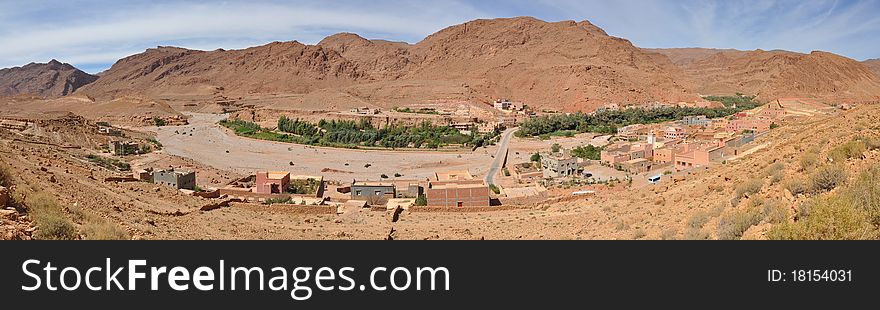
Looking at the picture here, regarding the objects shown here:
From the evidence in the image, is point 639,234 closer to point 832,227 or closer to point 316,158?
point 832,227

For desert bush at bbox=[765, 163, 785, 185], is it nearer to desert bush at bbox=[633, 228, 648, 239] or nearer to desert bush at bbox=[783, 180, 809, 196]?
desert bush at bbox=[783, 180, 809, 196]

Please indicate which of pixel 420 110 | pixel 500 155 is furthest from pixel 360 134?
pixel 420 110

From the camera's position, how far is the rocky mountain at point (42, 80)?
14525cm

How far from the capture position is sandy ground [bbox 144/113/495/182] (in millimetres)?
37188

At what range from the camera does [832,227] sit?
5.29m

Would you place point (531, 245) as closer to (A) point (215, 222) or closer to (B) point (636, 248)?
(B) point (636, 248)

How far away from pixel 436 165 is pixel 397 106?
144 feet

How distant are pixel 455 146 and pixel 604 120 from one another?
2278cm

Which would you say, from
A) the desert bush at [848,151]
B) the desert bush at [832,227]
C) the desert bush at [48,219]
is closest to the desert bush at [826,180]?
→ the desert bush at [848,151]

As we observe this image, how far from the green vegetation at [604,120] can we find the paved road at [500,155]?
1.32 m

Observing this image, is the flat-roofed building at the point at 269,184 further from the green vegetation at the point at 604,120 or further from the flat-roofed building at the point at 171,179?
the green vegetation at the point at 604,120

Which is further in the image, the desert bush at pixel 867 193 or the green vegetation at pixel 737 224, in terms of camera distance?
the green vegetation at pixel 737 224

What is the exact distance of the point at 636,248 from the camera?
198 inches

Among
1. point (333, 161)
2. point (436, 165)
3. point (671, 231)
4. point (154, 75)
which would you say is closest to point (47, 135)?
point (333, 161)
